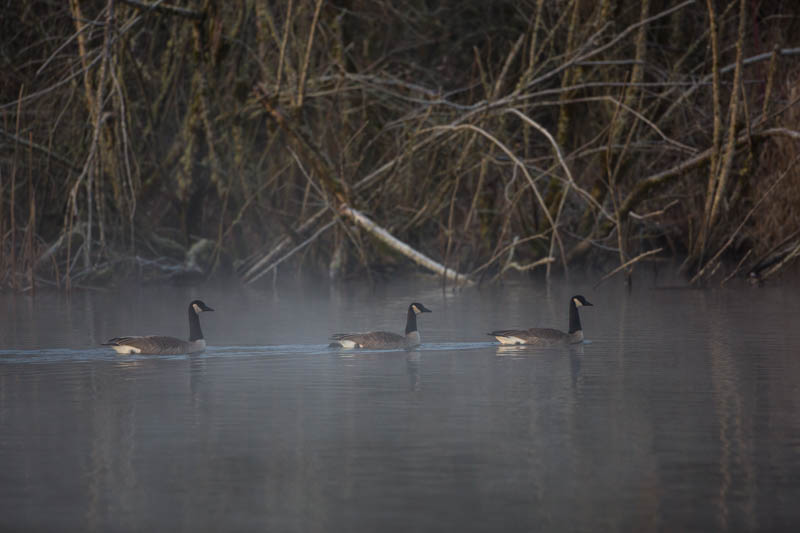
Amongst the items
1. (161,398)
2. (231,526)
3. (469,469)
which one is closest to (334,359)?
(161,398)

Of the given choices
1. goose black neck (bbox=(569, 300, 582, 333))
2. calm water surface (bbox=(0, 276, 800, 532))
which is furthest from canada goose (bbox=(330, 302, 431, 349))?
goose black neck (bbox=(569, 300, 582, 333))

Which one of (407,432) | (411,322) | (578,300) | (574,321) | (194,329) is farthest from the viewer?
(578,300)

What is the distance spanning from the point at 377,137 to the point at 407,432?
1500 centimetres

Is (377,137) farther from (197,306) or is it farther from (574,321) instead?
(574,321)

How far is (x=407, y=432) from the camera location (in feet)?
28.5

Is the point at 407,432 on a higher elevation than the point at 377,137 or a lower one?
lower

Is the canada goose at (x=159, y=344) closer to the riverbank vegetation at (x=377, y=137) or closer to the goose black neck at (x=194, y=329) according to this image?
the goose black neck at (x=194, y=329)

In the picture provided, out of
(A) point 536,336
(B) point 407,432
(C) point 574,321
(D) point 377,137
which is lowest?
(B) point 407,432

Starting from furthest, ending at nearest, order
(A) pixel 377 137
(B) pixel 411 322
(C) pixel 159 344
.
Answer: (A) pixel 377 137 < (B) pixel 411 322 < (C) pixel 159 344

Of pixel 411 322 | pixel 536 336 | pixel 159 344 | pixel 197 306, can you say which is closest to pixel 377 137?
pixel 197 306

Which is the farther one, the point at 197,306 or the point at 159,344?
the point at 197,306

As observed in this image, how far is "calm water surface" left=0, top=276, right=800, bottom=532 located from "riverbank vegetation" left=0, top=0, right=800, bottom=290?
5.81 m

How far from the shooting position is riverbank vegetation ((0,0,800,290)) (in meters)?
21.3

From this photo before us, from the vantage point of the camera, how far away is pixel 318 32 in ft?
80.5
